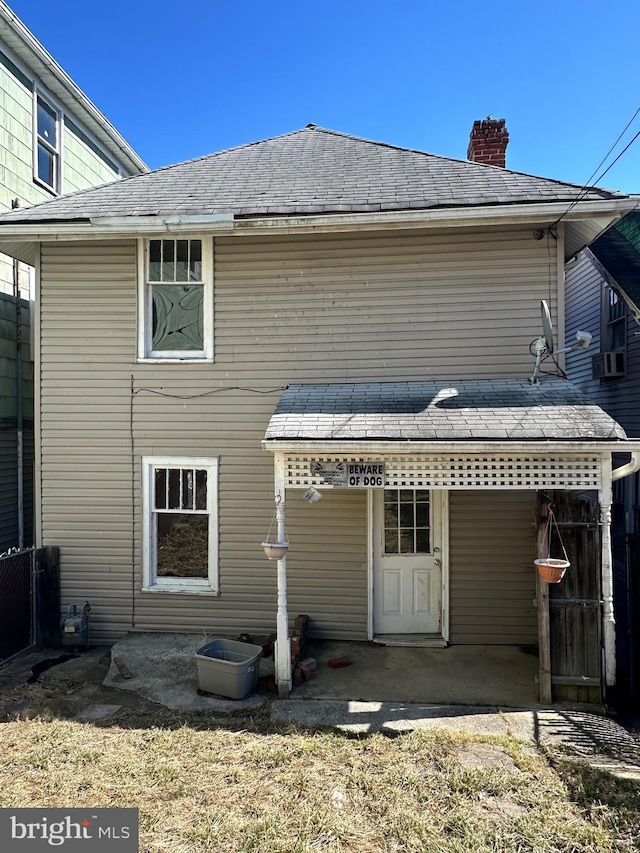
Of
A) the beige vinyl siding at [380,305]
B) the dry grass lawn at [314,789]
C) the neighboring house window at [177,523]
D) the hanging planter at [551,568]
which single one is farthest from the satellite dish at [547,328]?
the neighboring house window at [177,523]

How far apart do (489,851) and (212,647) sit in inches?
135

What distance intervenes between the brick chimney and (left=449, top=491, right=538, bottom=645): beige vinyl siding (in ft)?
20.7

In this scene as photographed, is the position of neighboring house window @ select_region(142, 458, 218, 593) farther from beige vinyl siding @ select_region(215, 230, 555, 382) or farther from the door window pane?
the door window pane

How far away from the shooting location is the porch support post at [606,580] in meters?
5.15

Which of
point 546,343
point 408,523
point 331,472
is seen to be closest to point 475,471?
point 331,472

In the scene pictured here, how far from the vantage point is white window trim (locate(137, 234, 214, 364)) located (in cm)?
708

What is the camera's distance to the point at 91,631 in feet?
23.5

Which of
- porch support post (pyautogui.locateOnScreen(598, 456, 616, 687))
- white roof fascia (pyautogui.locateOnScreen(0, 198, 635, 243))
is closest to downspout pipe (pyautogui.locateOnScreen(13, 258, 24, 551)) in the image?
white roof fascia (pyautogui.locateOnScreen(0, 198, 635, 243))

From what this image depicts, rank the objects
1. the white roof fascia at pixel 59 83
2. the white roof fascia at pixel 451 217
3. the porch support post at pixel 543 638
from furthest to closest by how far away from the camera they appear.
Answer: the white roof fascia at pixel 59 83 < the white roof fascia at pixel 451 217 < the porch support post at pixel 543 638

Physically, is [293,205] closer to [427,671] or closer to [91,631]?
[427,671]

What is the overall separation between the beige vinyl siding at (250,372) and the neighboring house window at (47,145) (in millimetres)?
3341

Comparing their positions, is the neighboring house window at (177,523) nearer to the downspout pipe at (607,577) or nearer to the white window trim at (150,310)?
the white window trim at (150,310)

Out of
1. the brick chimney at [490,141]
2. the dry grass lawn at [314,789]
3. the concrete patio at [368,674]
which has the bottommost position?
the concrete patio at [368,674]

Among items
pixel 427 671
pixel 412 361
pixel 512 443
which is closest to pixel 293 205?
pixel 412 361
